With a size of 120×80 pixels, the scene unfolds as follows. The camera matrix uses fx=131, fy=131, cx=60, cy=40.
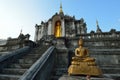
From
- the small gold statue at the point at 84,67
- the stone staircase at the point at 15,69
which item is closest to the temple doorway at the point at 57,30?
the stone staircase at the point at 15,69

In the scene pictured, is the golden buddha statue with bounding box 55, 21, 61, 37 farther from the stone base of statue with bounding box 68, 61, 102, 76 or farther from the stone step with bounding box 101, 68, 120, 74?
the stone base of statue with bounding box 68, 61, 102, 76

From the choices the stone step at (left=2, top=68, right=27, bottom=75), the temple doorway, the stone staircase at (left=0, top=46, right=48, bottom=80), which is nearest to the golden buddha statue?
the temple doorway

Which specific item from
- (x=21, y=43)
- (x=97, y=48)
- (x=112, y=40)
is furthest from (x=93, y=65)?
(x=21, y=43)

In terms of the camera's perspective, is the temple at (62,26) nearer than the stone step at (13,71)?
No

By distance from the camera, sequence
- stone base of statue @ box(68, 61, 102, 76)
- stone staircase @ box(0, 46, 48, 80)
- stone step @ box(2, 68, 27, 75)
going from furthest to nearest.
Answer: stone step @ box(2, 68, 27, 75), stone staircase @ box(0, 46, 48, 80), stone base of statue @ box(68, 61, 102, 76)

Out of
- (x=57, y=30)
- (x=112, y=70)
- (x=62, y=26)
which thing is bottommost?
(x=112, y=70)

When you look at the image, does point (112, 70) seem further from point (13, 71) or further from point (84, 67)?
point (13, 71)

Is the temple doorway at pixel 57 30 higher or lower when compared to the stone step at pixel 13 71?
higher

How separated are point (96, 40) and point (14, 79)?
21.4ft

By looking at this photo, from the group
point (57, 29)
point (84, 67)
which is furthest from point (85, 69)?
point (57, 29)

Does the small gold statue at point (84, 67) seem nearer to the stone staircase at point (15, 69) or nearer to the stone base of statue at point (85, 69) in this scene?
the stone base of statue at point (85, 69)

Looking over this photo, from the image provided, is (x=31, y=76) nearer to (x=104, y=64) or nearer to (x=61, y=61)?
(x=61, y=61)

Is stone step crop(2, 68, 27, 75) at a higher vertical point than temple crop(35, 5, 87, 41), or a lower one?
lower

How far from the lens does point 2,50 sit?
11.8m
